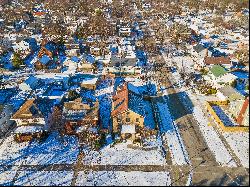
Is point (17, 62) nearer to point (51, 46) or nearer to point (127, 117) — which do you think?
point (51, 46)

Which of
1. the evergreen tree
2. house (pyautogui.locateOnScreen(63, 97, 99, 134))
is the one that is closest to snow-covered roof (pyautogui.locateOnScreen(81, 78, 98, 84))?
house (pyautogui.locateOnScreen(63, 97, 99, 134))

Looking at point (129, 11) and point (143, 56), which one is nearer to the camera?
point (143, 56)

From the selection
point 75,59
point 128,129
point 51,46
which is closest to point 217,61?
point 128,129

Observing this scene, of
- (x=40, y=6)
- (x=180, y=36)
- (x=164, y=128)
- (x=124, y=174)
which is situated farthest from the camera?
(x=40, y=6)

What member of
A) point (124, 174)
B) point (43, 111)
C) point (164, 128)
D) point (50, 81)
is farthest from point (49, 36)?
point (124, 174)

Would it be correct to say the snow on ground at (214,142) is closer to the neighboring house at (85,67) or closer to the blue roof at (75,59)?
the neighboring house at (85,67)

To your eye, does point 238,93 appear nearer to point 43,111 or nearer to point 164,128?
point 164,128

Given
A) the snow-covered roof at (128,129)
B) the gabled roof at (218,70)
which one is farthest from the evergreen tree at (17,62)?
the gabled roof at (218,70)
